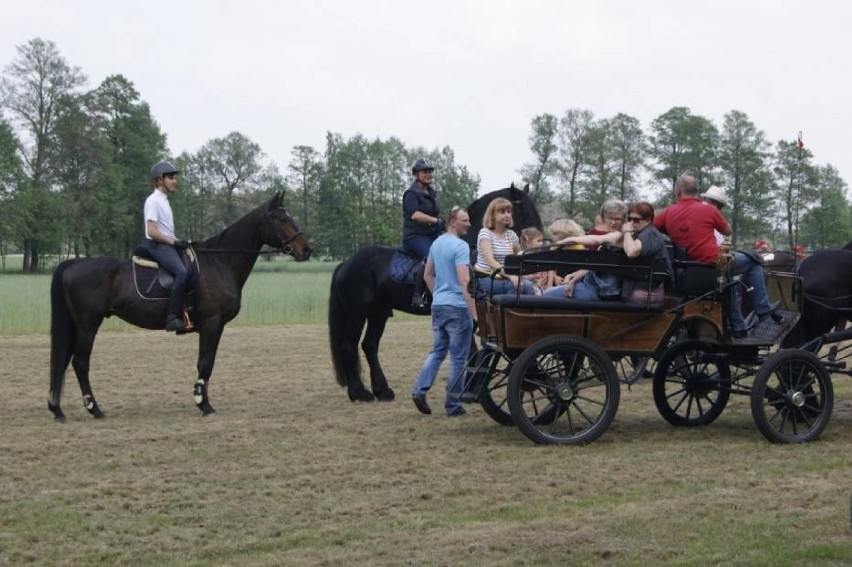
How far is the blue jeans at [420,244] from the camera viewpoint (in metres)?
11.5

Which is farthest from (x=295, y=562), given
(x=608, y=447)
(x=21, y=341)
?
(x=21, y=341)

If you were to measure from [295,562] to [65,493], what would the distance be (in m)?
2.34

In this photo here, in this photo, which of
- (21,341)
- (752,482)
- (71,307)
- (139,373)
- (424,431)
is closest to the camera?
(752,482)

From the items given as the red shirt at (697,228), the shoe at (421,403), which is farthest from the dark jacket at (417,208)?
the red shirt at (697,228)

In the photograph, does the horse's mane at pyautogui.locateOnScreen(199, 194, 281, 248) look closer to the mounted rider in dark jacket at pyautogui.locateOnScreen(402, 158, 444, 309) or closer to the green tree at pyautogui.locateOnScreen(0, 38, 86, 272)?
the mounted rider in dark jacket at pyautogui.locateOnScreen(402, 158, 444, 309)

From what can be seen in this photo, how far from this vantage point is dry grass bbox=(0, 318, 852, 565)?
18.3 feet

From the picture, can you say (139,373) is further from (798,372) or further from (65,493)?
(798,372)

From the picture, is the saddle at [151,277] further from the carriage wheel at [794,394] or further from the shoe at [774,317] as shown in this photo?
the carriage wheel at [794,394]

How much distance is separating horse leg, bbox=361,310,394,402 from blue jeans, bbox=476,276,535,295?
9.25ft

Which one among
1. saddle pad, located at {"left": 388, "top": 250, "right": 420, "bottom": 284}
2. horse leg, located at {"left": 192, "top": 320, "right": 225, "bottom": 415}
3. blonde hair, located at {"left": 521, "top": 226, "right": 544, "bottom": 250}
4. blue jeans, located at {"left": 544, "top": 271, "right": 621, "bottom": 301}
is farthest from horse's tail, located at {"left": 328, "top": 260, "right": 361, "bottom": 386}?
blue jeans, located at {"left": 544, "top": 271, "right": 621, "bottom": 301}

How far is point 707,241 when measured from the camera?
8820mm

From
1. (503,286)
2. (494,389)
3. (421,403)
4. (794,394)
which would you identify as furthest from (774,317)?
(421,403)

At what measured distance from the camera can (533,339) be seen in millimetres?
8625

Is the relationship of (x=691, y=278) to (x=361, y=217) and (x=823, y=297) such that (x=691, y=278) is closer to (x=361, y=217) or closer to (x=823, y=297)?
(x=823, y=297)
